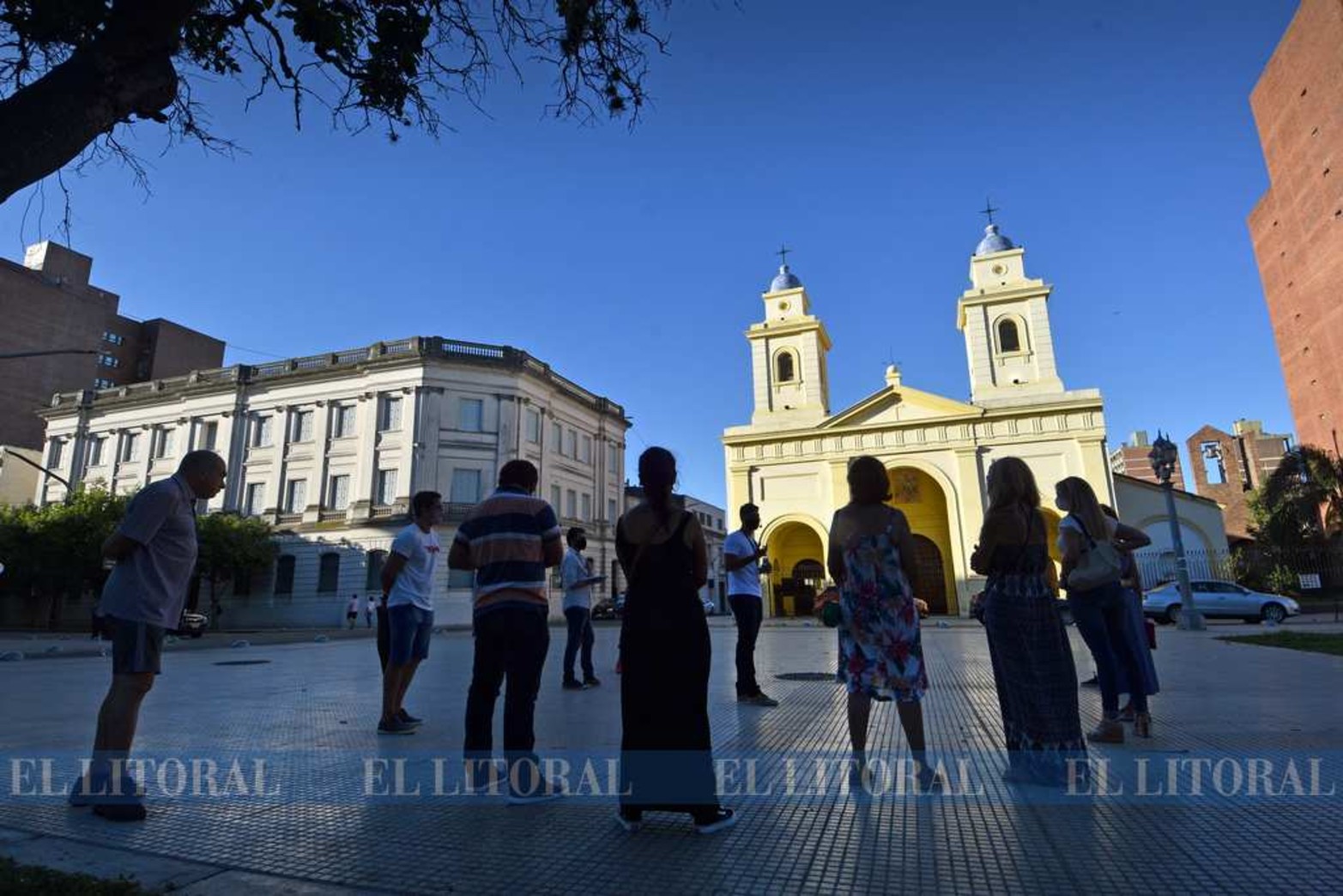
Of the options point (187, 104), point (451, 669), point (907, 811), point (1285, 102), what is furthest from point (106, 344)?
point (1285, 102)

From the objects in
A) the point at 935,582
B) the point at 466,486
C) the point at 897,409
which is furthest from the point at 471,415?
the point at 935,582

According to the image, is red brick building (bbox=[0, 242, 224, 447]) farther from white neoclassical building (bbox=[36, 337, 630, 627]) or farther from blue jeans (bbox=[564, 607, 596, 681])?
blue jeans (bbox=[564, 607, 596, 681])

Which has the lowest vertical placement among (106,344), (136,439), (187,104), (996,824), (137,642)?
(996,824)

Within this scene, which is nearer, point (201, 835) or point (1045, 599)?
point (201, 835)

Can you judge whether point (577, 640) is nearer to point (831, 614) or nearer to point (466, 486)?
point (831, 614)

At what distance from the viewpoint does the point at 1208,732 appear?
4.34m

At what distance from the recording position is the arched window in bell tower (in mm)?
35375

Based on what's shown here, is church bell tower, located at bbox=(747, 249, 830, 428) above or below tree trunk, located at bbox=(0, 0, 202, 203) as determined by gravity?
above

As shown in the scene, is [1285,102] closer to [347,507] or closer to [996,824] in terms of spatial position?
[996,824]

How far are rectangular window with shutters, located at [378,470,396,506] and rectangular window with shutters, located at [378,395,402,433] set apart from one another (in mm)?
2217

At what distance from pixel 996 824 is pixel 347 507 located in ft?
Answer: 119

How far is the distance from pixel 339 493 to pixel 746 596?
33715mm

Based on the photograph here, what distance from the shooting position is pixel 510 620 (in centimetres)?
352

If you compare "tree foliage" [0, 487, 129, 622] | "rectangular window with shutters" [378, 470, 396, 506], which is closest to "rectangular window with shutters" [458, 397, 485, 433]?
"rectangular window with shutters" [378, 470, 396, 506]
